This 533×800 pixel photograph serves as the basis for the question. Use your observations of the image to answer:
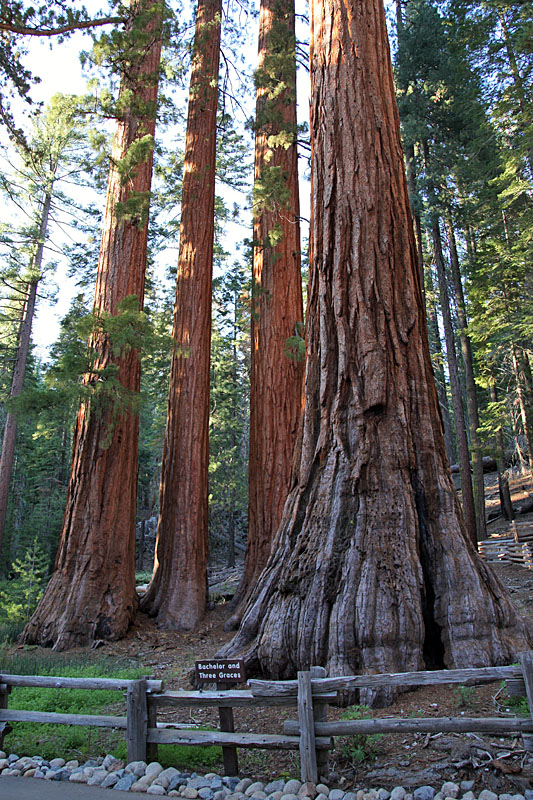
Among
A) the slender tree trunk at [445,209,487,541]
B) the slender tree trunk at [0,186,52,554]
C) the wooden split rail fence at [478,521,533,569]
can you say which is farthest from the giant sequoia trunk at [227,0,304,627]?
the slender tree trunk at [445,209,487,541]

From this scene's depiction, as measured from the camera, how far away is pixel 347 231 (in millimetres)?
6141

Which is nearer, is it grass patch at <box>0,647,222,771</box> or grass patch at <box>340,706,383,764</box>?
grass patch at <box>340,706,383,764</box>

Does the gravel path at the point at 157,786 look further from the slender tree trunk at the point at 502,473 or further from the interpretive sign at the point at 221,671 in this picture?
the slender tree trunk at the point at 502,473

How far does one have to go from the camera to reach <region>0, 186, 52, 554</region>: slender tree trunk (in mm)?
17766

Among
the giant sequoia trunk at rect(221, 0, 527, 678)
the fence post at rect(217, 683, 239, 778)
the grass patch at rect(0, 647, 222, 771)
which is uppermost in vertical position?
the giant sequoia trunk at rect(221, 0, 527, 678)

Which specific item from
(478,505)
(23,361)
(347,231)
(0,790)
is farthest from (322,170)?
(478,505)

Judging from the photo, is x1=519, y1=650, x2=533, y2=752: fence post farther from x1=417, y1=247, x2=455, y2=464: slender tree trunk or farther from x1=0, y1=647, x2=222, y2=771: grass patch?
x1=417, y1=247, x2=455, y2=464: slender tree trunk

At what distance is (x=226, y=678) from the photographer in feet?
12.5

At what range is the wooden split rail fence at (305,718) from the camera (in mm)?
3428

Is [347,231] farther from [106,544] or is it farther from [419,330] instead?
[106,544]

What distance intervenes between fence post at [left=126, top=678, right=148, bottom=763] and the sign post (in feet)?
1.61

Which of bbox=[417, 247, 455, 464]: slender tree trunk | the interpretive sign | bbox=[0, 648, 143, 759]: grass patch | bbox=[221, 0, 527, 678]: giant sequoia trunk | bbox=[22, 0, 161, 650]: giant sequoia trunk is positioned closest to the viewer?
the interpretive sign

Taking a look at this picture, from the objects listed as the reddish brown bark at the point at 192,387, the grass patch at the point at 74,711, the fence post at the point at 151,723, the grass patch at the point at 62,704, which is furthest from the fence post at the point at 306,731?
the reddish brown bark at the point at 192,387

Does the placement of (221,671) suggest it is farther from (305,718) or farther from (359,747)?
(359,747)
